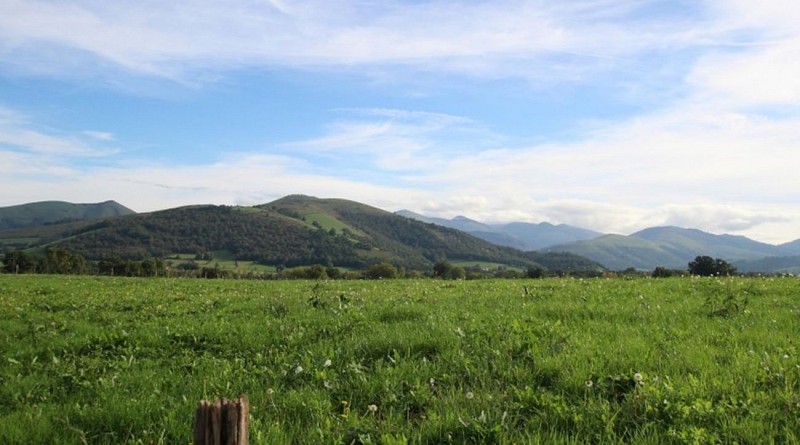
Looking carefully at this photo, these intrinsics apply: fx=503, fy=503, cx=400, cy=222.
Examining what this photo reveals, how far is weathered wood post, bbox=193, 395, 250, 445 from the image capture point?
11.8 feet

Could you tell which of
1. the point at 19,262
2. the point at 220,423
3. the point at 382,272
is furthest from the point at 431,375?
the point at 19,262

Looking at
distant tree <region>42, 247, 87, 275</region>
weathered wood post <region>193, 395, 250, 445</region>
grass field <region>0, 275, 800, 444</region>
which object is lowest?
distant tree <region>42, 247, 87, 275</region>

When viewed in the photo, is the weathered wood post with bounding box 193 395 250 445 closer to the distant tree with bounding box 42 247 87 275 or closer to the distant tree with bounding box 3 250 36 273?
the distant tree with bounding box 3 250 36 273

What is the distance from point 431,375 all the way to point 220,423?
4.67 metres

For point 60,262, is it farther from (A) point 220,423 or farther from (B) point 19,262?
(A) point 220,423

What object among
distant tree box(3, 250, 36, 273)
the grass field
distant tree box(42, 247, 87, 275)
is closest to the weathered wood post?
the grass field

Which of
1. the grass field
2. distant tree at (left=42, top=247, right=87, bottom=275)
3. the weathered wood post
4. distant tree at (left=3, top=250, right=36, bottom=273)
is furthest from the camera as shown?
distant tree at (left=42, top=247, right=87, bottom=275)

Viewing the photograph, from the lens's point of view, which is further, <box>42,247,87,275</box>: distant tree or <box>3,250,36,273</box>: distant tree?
<box>42,247,87,275</box>: distant tree

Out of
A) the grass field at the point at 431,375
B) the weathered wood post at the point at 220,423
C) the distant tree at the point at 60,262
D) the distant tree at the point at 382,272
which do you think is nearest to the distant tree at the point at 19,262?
the distant tree at the point at 60,262

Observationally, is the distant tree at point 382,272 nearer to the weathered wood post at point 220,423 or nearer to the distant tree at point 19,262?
the distant tree at point 19,262

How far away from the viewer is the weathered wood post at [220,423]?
3596 millimetres

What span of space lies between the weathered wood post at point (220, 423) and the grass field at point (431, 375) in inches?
90.5

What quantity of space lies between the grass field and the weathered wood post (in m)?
2.30

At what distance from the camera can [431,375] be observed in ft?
25.7
